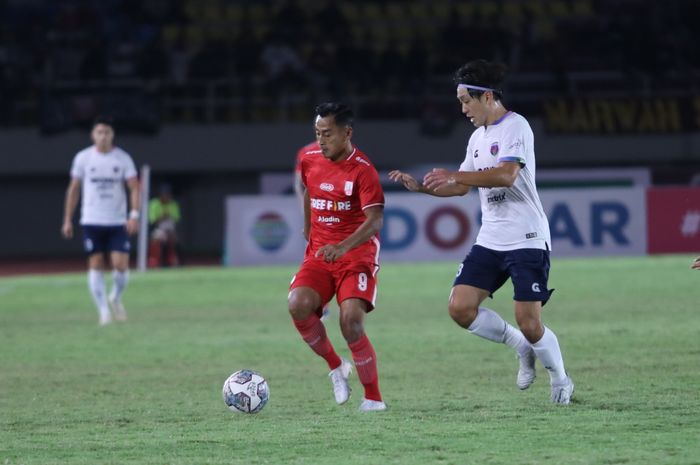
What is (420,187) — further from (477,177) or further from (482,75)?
(482,75)

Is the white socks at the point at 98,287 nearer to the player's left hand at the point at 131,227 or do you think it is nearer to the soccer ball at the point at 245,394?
the player's left hand at the point at 131,227

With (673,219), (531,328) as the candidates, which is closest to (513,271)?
(531,328)

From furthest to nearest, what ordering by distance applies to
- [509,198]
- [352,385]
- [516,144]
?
[352,385] → [509,198] → [516,144]

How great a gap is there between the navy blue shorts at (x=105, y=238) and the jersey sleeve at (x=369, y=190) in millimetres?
7477

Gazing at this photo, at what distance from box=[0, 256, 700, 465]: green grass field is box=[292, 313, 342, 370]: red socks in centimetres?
33

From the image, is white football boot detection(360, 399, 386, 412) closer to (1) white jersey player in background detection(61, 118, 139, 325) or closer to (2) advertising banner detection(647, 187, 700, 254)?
(1) white jersey player in background detection(61, 118, 139, 325)

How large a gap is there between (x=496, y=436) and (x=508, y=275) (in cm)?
157

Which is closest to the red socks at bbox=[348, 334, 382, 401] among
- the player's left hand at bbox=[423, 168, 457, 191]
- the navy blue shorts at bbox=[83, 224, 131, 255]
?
the player's left hand at bbox=[423, 168, 457, 191]

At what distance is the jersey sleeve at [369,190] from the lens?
8195mm

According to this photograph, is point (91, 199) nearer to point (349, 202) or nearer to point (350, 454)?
point (349, 202)

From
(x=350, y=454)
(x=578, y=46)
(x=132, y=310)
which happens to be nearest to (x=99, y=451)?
(x=350, y=454)

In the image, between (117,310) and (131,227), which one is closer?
(131,227)

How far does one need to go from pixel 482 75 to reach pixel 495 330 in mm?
1635

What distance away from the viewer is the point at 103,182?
15195 millimetres
